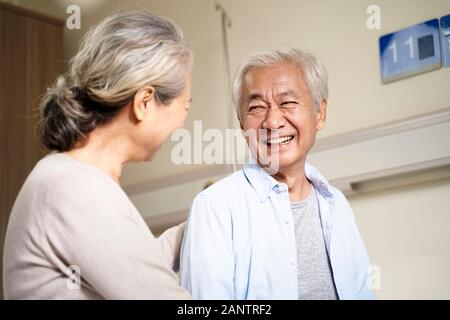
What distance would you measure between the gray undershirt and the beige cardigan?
0.34 meters

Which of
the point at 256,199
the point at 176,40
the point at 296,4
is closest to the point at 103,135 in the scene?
the point at 176,40

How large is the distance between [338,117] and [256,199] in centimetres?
69

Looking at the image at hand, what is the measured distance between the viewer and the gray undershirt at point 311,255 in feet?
3.47

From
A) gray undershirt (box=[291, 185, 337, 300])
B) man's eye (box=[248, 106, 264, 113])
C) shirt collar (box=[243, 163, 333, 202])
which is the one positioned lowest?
gray undershirt (box=[291, 185, 337, 300])

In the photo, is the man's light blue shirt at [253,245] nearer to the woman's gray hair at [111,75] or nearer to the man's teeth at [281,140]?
the man's teeth at [281,140]

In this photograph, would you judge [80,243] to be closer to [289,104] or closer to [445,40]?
[289,104]

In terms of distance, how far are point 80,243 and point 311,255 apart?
0.47m

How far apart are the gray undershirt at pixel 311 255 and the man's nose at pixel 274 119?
0.14 metres

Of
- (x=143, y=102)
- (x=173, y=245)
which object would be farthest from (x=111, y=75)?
(x=173, y=245)

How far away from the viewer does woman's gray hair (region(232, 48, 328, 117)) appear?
1186 millimetres

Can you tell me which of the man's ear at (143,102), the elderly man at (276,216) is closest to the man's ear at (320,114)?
the elderly man at (276,216)

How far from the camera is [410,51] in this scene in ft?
5.12

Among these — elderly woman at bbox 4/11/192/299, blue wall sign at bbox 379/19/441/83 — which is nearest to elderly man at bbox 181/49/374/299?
elderly woman at bbox 4/11/192/299

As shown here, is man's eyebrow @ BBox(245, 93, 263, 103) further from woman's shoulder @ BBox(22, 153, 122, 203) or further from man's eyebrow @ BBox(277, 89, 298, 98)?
woman's shoulder @ BBox(22, 153, 122, 203)
